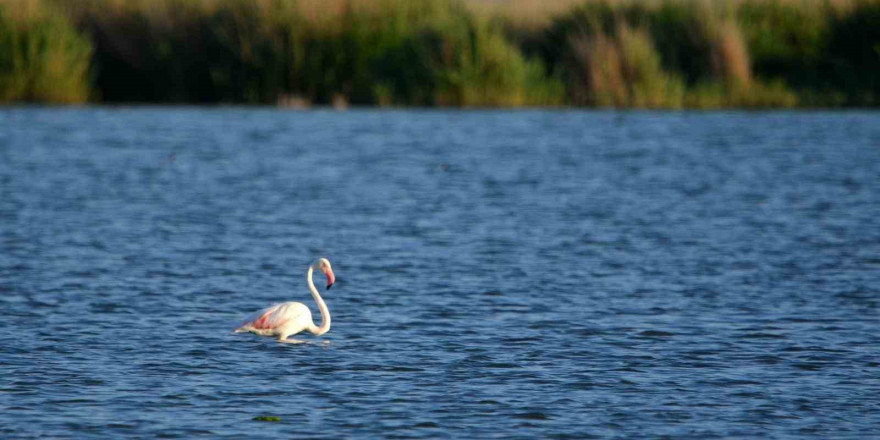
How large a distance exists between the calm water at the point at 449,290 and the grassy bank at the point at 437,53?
5700 millimetres

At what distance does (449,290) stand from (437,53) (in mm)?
21473

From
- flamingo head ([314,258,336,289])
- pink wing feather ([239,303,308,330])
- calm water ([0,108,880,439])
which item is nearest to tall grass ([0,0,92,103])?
calm water ([0,108,880,439])

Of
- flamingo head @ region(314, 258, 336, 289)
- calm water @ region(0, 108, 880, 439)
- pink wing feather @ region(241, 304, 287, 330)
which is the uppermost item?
flamingo head @ region(314, 258, 336, 289)

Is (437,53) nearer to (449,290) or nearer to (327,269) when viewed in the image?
(449,290)

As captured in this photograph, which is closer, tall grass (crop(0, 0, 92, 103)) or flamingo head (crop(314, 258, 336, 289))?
flamingo head (crop(314, 258, 336, 289))

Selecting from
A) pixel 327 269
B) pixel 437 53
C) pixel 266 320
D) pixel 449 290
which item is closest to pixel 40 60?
pixel 437 53

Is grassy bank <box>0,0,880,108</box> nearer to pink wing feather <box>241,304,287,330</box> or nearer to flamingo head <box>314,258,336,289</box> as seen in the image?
flamingo head <box>314,258,336,289</box>

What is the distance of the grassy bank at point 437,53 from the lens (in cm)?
3462

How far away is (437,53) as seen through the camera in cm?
3481

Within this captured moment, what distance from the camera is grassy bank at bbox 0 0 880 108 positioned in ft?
114

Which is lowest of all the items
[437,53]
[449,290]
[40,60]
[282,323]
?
[449,290]

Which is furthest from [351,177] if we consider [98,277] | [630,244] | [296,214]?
[98,277]

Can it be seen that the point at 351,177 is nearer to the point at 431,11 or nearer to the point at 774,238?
the point at 774,238

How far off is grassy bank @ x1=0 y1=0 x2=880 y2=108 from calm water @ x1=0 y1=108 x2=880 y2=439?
18.7ft
